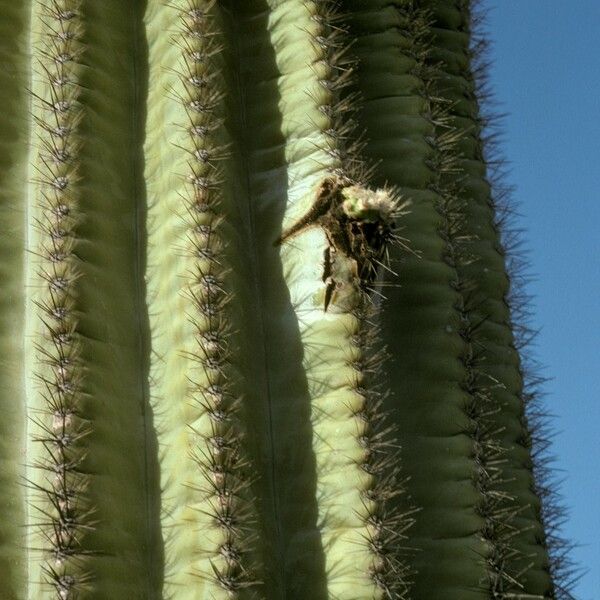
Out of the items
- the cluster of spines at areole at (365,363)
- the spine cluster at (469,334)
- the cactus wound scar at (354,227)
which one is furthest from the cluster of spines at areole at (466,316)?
the cactus wound scar at (354,227)

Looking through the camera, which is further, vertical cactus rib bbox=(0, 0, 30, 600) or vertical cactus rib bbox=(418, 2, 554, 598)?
vertical cactus rib bbox=(418, 2, 554, 598)

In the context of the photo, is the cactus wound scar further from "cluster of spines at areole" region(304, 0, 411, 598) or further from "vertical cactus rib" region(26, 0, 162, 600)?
"vertical cactus rib" region(26, 0, 162, 600)

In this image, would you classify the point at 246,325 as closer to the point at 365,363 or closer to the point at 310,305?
the point at 310,305

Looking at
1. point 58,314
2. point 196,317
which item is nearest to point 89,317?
point 58,314

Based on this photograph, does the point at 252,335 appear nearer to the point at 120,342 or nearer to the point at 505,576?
the point at 120,342

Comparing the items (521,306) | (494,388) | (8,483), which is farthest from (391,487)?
(521,306)

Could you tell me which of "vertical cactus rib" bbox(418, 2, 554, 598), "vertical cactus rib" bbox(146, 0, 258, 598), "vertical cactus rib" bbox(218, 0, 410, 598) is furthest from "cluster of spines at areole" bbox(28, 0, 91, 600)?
"vertical cactus rib" bbox(418, 2, 554, 598)

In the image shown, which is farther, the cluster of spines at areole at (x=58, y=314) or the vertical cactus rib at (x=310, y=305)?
the vertical cactus rib at (x=310, y=305)

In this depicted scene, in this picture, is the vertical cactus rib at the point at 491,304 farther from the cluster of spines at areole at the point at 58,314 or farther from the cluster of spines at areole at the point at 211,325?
the cluster of spines at areole at the point at 58,314
